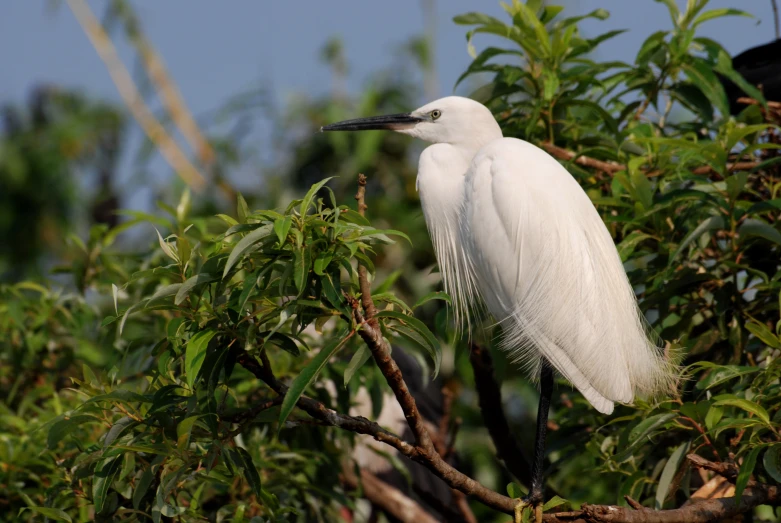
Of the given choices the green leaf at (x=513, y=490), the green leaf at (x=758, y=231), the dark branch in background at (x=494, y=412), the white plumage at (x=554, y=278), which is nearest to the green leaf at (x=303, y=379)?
the green leaf at (x=513, y=490)

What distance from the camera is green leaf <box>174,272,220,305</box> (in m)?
1.78

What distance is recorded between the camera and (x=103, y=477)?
1927 millimetres

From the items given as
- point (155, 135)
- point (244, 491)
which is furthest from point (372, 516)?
point (155, 135)

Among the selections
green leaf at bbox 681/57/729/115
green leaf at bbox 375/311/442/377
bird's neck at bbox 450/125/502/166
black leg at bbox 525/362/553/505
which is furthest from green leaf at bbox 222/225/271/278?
green leaf at bbox 681/57/729/115

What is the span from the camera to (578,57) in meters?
2.99

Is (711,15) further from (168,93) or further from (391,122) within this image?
(168,93)

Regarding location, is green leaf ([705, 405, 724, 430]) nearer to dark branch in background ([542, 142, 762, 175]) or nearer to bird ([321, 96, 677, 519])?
bird ([321, 96, 677, 519])

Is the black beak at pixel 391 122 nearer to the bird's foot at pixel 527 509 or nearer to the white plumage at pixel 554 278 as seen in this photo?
the white plumage at pixel 554 278

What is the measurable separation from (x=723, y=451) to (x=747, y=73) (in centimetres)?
150

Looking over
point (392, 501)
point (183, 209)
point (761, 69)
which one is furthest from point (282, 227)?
point (761, 69)

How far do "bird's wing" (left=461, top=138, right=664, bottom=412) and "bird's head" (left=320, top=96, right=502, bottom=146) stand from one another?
218 mm

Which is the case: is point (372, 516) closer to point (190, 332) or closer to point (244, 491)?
point (244, 491)

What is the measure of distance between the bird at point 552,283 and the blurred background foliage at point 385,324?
0.11 metres

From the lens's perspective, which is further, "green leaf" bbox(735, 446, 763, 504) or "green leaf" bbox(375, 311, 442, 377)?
"green leaf" bbox(735, 446, 763, 504)
